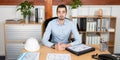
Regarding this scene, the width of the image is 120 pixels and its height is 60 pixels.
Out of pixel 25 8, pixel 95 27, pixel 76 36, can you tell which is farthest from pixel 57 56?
pixel 95 27

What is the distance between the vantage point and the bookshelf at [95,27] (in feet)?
13.2

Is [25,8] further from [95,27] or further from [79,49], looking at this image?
[79,49]

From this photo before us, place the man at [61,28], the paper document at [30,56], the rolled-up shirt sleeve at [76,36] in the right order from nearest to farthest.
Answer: the paper document at [30,56] < the rolled-up shirt sleeve at [76,36] < the man at [61,28]

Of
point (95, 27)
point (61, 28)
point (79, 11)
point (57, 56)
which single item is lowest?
point (57, 56)

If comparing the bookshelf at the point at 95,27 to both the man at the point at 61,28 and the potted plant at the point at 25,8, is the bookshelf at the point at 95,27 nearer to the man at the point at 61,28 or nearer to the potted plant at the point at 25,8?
the potted plant at the point at 25,8

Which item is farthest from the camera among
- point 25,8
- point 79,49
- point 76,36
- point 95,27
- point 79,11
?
point 79,11

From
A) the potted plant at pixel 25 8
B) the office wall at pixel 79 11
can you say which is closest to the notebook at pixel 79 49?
the potted plant at pixel 25 8

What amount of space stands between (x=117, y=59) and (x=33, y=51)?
0.98 metres

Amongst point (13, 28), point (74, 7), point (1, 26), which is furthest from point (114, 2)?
point (1, 26)

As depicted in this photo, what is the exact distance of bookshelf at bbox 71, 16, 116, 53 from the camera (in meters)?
4.03

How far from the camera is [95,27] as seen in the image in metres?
4.05

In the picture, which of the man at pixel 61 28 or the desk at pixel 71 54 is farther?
the man at pixel 61 28

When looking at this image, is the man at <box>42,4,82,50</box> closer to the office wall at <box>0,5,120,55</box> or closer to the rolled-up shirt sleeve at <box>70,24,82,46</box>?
the rolled-up shirt sleeve at <box>70,24,82,46</box>

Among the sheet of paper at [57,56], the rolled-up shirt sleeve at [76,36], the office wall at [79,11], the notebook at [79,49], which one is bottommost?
the sheet of paper at [57,56]
